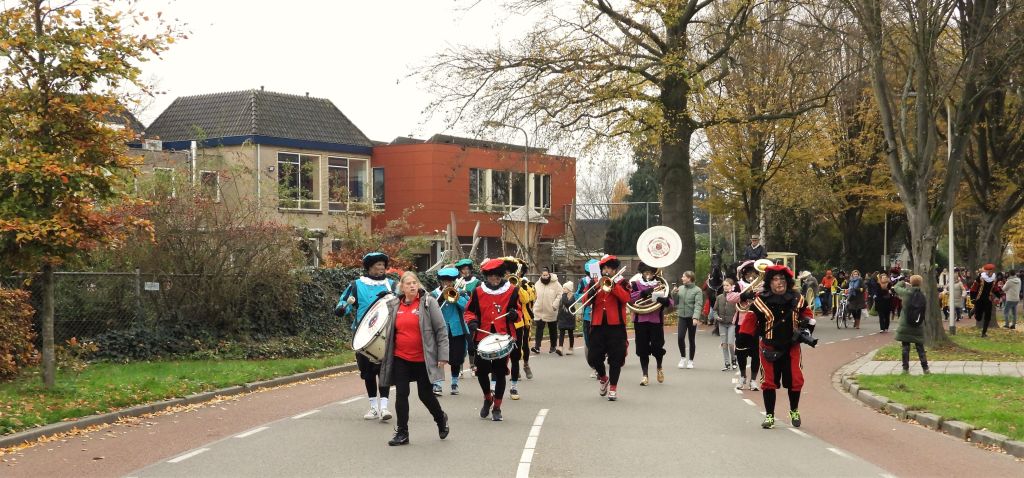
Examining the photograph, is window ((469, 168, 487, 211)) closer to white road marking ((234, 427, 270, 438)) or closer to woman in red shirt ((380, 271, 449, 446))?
white road marking ((234, 427, 270, 438))

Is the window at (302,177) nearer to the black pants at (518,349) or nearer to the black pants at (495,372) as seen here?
the black pants at (518,349)

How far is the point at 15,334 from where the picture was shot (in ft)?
53.1

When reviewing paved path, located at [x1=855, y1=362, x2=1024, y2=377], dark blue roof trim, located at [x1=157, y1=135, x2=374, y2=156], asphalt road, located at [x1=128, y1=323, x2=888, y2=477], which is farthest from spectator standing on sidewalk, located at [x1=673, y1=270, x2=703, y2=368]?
dark blue roof trim, located at [x1=157, y1=135, x2=374, y2=156]

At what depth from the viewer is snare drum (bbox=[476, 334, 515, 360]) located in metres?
12.5

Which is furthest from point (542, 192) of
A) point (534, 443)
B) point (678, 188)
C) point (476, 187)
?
point (534, 443)

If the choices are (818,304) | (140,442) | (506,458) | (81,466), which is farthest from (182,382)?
(818,304)

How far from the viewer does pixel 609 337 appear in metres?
14.9

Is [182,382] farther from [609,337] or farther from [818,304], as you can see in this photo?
[818,304]

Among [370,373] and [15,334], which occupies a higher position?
[15,334]

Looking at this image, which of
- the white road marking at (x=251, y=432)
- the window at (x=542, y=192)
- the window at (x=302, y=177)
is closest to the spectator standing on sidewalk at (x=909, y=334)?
the white road marking at (x=251, y=432)

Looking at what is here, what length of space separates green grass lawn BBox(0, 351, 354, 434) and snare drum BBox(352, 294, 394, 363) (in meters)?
3.54

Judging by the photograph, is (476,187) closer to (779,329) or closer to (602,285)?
(602,285)

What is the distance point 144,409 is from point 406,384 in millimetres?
4579

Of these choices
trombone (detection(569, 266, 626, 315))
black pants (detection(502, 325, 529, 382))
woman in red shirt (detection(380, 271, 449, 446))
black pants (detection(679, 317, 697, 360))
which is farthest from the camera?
black pants (detection(679, 317, 697, 360))
